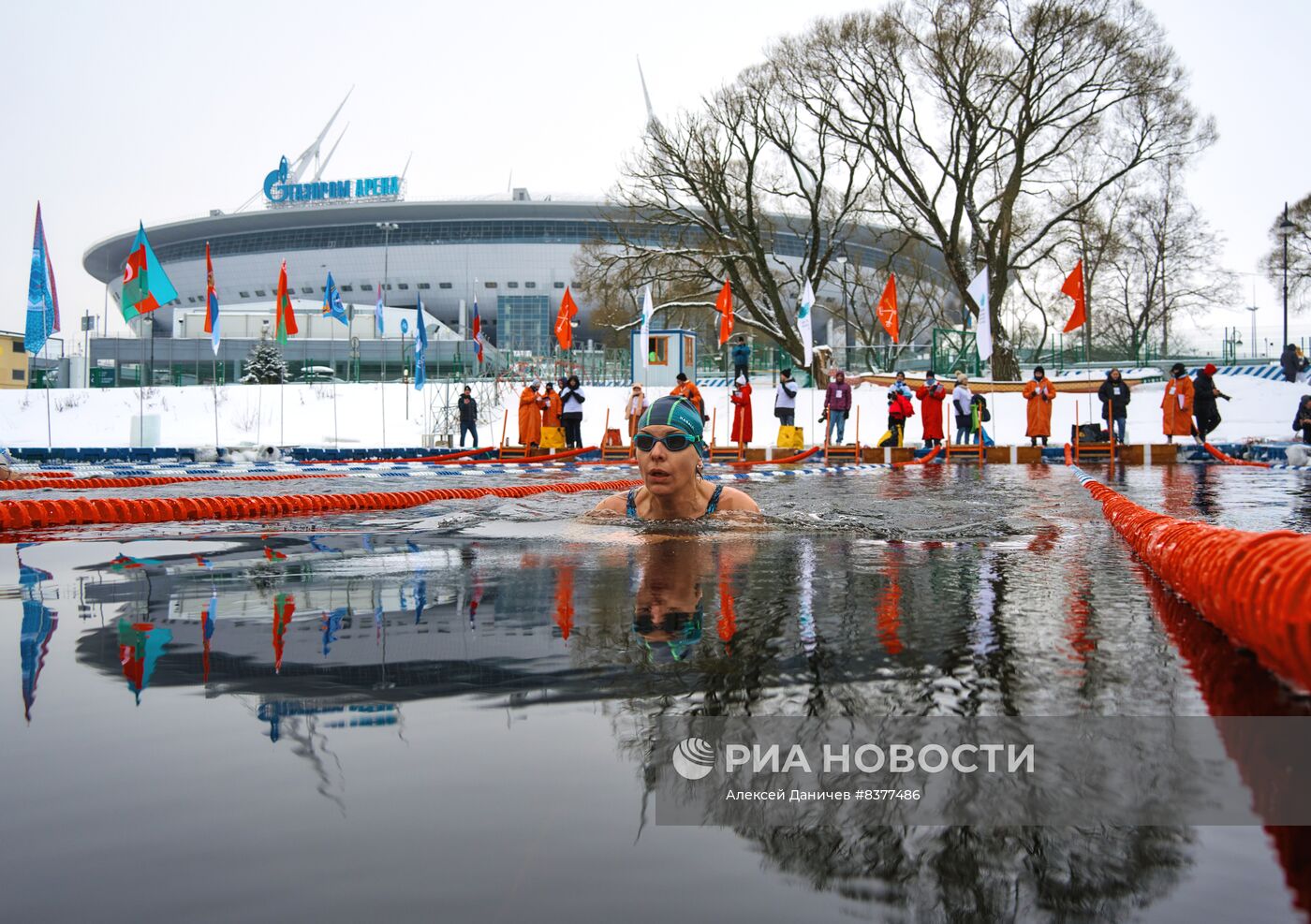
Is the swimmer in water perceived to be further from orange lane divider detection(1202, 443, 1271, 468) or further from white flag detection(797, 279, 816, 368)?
white flag detection(797, 279, 816, 368)

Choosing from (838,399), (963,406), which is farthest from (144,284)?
(963,406)

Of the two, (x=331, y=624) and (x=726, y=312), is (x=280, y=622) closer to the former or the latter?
(x=331, y=624)

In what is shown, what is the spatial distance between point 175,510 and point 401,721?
22.8ft

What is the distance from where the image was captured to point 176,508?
8297 millimetres

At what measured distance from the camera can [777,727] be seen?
2.01 metres

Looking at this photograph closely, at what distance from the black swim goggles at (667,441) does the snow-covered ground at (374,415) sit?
71.2 ft

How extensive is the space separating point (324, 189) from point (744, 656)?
8571cm

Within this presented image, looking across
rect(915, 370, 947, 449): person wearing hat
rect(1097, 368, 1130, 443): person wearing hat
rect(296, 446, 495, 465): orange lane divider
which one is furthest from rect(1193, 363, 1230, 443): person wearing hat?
rect(296, 446, 495, 465): orange lane divider

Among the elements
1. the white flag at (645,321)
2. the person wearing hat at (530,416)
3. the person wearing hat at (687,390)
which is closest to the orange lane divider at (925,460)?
the person wearing hat at (687,390)

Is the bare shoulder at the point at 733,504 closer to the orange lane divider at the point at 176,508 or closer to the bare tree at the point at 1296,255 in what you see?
the orange lane divider at the point at 176,508

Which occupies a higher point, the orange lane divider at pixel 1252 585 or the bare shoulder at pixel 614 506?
the orange lane divider at pixel 1252 585

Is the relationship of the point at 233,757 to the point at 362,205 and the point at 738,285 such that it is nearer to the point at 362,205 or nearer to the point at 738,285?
the point at 738,285

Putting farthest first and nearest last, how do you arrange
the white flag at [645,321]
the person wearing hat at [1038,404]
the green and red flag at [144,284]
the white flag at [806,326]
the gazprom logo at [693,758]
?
the white flag at [645,321] < the white flag at [806,326] < the green and red flag at [144,284] < the person wearing hat at [1038,404] < the gazprom logo at [693,758]

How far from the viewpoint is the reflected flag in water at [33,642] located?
2445mm
